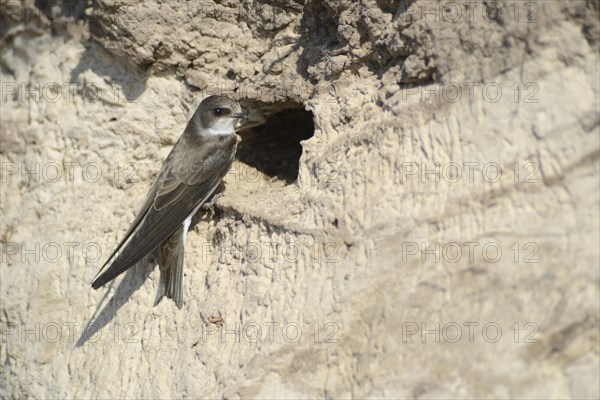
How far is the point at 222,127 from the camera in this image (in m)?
2.81

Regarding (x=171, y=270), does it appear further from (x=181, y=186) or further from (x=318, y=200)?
(x=318, y=200)

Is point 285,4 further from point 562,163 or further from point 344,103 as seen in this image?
point 562,163

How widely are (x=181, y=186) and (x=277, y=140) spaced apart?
21.4 inches

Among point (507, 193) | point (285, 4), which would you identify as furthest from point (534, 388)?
point (285, 4)

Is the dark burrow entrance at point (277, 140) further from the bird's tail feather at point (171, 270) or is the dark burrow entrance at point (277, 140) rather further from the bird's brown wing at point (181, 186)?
the bird's tail feather at point (171, 270)

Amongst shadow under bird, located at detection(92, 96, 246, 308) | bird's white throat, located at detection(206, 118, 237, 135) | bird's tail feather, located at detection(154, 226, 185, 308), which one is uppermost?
bird's white throat, located at detection(206, 118, 237, 135)

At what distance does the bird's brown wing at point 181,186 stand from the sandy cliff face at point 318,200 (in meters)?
0.09

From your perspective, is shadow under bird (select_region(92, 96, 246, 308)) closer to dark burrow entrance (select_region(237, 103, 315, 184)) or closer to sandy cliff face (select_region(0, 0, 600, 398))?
sandy cliff face (select_region(0, 0, 600, 398))

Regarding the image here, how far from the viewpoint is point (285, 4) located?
261cm

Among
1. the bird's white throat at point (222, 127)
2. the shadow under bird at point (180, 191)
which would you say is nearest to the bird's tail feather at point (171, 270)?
the shadow under bird at point (180, 191)

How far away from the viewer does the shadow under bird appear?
2.55m

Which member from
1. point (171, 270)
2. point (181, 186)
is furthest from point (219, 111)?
point (171, 270)

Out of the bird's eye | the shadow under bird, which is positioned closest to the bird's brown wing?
the shadow under bird

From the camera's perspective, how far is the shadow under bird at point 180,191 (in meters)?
2.55
